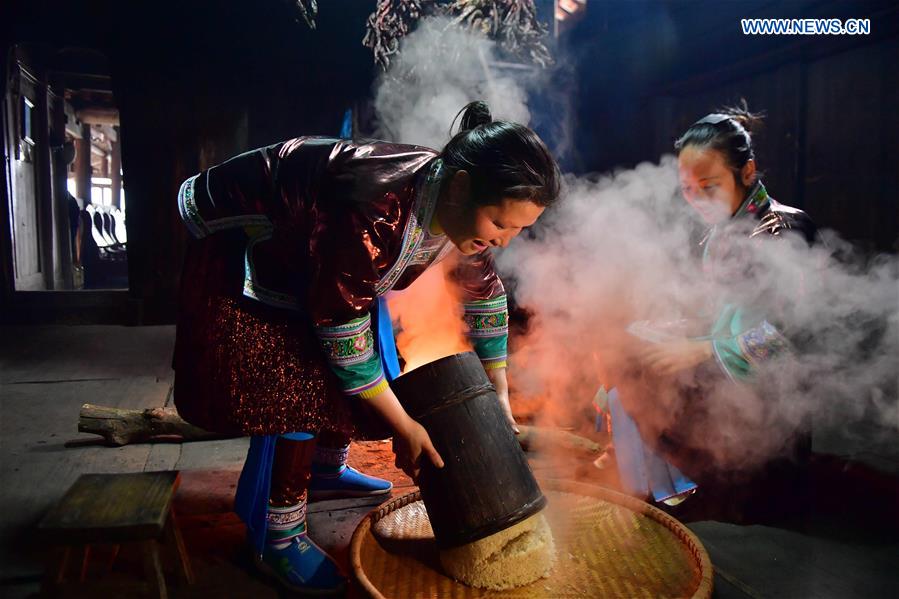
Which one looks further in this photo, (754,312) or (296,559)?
(754,312)

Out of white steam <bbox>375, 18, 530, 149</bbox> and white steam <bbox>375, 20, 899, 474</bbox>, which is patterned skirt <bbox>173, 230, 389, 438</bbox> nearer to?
white steam <bbox>375, 20, 899, 474</bbox>

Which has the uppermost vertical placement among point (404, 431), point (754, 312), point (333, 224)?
point (333, 224)

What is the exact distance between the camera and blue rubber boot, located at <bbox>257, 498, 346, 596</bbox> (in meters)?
2.44

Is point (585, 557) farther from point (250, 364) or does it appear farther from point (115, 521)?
point (115, 521)

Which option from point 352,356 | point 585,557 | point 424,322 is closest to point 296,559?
point 352,356

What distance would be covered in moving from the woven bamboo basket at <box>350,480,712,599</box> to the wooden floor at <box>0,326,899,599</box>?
0.26 metres

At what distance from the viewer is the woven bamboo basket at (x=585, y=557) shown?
2275 mm

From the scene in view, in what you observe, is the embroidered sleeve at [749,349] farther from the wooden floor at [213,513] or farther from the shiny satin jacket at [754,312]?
the wooden floor at [213,513]

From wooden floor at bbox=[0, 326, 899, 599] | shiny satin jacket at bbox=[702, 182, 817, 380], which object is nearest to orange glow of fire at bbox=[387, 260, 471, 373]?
wooden floor at bbox=[0, 326, 899, 599]

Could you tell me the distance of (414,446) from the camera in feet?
7.04

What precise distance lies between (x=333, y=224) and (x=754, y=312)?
219 cm

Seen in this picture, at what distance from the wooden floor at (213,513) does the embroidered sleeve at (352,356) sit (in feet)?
3.33

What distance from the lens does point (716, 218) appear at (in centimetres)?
316

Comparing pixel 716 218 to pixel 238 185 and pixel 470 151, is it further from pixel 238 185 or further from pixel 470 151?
pixel 238 185
